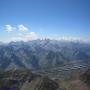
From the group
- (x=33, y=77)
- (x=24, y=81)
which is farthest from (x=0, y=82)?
(x=33, y=77)

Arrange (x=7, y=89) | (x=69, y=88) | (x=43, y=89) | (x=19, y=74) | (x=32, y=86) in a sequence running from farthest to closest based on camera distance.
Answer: (x=19, y=74) → (x=32, y=86) → (x=43, y=89) → (x=69, y=88) → (x=7, y=89)

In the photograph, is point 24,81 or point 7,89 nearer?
point 7,89

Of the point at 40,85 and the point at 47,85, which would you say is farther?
the point at 40,85

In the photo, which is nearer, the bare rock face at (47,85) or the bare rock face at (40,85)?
the bare rock face at (47,85)

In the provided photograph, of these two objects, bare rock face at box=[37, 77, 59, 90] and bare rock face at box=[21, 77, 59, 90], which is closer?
bare rock face at box=[37, 77, 59, 90]

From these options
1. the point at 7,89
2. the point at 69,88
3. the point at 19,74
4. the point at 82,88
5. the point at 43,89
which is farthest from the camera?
the point at 19,74

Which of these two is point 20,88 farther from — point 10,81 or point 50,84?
point 50,84

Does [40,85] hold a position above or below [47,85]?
below

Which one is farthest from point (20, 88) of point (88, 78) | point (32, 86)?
point (88, 78)

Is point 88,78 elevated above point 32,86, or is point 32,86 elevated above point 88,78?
point 88,78
